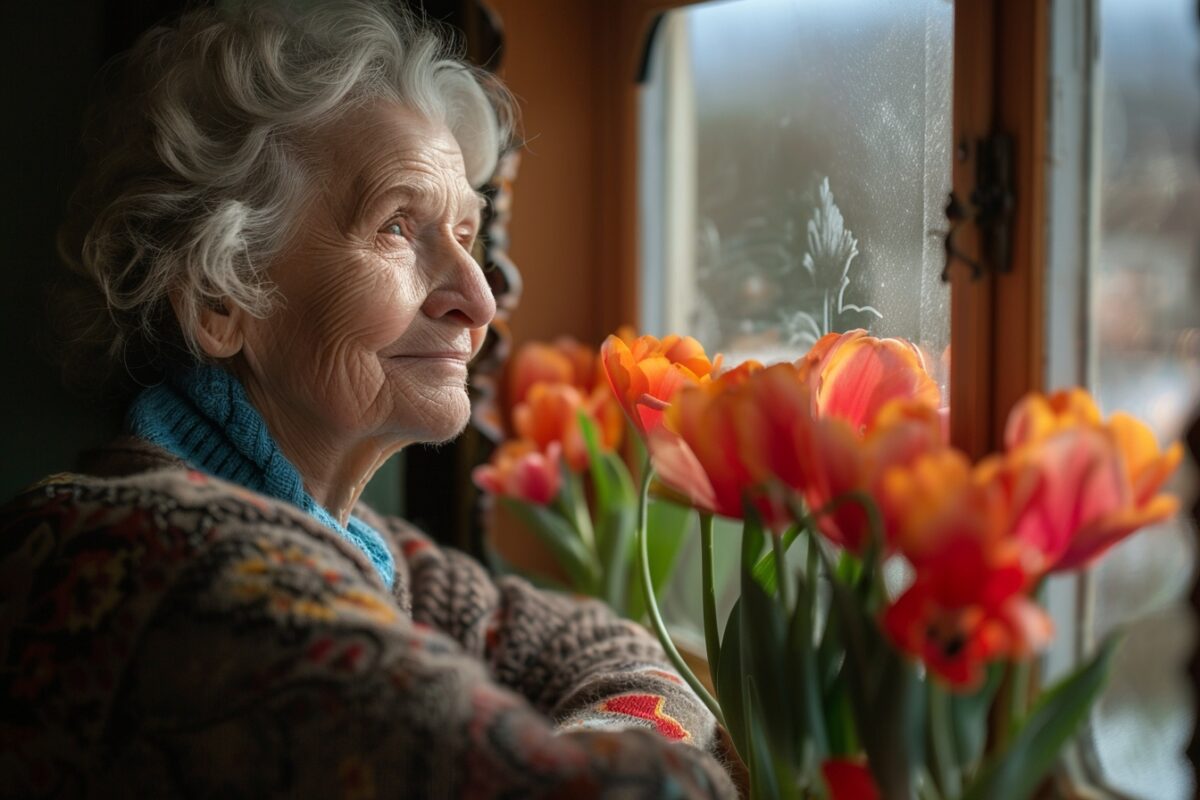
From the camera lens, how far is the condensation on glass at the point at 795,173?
1.15 m

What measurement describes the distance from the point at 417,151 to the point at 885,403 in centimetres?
58

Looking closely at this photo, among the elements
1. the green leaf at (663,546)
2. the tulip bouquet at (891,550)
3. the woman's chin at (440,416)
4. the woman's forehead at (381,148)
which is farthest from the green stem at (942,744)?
the green leaf at (663,546)

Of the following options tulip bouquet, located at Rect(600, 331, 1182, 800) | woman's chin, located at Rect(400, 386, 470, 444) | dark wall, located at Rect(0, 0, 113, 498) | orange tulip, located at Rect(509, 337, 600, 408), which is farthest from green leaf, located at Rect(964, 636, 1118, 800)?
dark wall, located at Rect(0, 0, 113, 498)

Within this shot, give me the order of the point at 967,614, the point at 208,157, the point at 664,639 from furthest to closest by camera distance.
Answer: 1. the point at 208,157
2. the point at 664,639
3. the point at 967,614

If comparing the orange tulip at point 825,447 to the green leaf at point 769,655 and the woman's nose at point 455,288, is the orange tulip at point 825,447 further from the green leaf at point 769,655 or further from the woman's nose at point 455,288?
the woman's nose at point 455,288

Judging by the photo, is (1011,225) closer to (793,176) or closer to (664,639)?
(793,176)

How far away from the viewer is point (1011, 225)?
41.8 inches

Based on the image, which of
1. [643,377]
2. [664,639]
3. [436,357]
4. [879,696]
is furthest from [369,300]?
[879,696]

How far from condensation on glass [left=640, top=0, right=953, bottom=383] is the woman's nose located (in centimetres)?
40

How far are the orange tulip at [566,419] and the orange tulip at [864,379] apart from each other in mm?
747

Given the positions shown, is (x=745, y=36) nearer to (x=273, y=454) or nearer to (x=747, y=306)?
(x=747, y=306)

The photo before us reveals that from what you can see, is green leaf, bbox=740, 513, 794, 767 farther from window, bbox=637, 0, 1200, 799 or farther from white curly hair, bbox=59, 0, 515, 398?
white curly hair, bbox=59, 0, 515, 398

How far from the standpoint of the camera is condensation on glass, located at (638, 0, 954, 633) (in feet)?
3.77

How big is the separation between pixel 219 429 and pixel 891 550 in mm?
705
